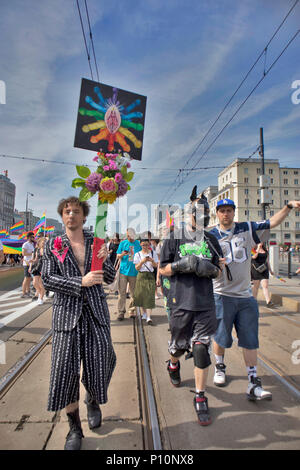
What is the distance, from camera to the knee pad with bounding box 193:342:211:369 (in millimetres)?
2376

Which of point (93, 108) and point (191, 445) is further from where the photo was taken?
point (93, 108)

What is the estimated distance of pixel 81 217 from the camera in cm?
239

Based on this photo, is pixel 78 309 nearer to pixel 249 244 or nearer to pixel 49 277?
pixel 49 277

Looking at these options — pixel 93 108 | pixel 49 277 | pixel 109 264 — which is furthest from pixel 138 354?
pixel 93 108

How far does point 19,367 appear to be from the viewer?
3.21m

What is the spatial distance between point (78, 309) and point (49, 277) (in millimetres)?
345

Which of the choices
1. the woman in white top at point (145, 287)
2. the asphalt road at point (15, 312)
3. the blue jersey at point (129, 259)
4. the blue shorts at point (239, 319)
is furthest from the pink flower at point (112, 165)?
the blue jersey at point (129, 259)

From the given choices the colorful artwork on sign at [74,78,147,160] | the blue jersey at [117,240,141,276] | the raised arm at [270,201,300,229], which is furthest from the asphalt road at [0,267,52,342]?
the raised arm at [270,201,300,229]

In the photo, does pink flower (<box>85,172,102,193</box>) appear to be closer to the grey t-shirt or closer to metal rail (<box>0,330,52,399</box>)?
the grey t-shirt

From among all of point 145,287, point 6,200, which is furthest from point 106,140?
point 6,200

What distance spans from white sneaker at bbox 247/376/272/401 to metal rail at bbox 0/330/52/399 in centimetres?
254
